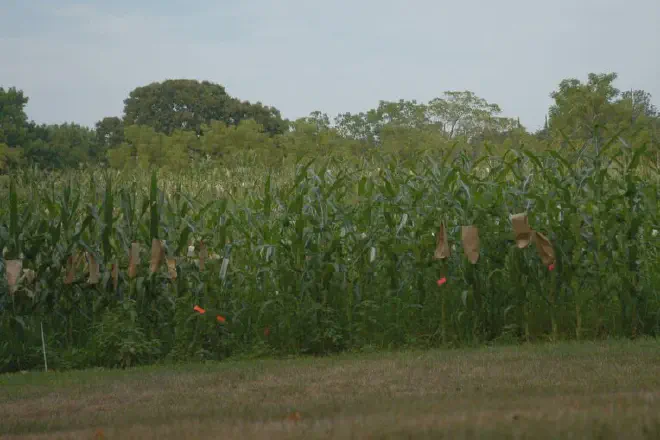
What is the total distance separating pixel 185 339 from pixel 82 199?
1.97m

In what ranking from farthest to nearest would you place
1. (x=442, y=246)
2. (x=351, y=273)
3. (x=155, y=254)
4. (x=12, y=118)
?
(x=12, y=118), (x=351, y=273), (x=155, y=254), (x=442, y=246)

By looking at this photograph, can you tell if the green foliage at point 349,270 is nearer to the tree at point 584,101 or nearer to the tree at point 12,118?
the tree at point 584,101

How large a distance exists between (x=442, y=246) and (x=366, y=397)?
205cm

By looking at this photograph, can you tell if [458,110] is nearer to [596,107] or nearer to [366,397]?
[596,107]

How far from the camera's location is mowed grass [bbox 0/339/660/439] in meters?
2.70

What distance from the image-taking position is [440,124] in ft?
190

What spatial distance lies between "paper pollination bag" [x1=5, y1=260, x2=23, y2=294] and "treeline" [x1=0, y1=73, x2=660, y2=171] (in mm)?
27062

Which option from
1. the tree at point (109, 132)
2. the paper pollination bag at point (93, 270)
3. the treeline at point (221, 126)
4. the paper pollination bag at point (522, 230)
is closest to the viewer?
the paper pollination bag at point (522, 230)

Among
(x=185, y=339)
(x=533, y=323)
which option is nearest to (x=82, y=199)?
(x=185, y=339)

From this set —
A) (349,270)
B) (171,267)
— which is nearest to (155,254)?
(171,267)

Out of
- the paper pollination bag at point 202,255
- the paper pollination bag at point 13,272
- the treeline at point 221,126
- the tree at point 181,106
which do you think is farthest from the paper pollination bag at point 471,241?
the tree at point 181,106

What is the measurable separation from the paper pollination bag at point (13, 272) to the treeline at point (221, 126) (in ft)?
88.8

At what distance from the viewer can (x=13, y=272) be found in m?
5.94

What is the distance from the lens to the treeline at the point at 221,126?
36.8 m
